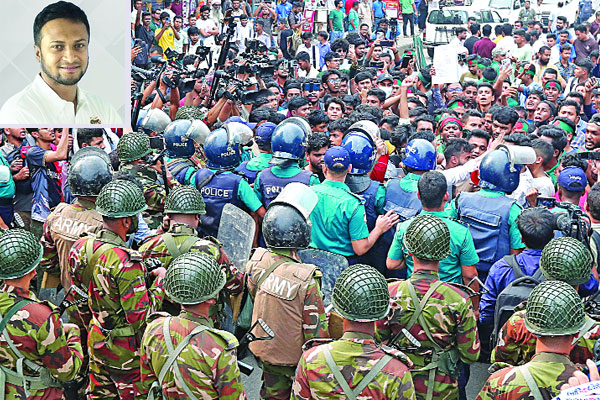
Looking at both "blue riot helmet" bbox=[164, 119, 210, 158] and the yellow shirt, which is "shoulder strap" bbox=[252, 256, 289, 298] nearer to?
"blue riot helmet" bbox=[164, 119, 210, 158]

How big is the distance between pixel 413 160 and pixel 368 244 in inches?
39.6

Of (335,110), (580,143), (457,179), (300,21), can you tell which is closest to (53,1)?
(457,179)

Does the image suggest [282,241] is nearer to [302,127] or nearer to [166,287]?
[166,287]

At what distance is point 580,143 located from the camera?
9.83m

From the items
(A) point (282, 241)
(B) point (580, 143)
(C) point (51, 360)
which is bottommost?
(B) point (580, 143)

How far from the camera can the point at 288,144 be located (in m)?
6.95

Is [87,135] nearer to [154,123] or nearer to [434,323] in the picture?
[154,123]

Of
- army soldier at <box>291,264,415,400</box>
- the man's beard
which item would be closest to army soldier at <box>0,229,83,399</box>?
army soldier at <box>291,264,415,400</box>

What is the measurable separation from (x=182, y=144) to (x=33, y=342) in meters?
3.84

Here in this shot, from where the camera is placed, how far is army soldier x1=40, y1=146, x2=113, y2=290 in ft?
18.8

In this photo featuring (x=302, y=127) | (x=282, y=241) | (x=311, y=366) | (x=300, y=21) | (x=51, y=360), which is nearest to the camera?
(x=311, y=366)

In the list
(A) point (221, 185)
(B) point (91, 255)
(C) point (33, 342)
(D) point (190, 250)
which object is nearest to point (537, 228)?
(D) point (190, 250)

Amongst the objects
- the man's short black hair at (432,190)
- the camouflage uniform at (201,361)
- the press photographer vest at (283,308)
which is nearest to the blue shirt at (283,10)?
the man's short black hair at (432,190)

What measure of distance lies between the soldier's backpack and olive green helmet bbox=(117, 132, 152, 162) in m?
3.95
